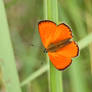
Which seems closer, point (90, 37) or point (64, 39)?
point (64, 39)

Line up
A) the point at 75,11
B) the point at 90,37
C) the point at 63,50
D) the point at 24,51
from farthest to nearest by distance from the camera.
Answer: the point at 24,51 → the point at 75,11 → the point at 90,37 → the point at 63,50

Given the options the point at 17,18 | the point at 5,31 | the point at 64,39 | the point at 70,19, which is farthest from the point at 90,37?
the point at 17,18

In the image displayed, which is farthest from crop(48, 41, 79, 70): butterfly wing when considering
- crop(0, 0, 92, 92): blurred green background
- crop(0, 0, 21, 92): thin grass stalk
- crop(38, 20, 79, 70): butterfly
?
crop(0, 0, 92, 92): blurred green background

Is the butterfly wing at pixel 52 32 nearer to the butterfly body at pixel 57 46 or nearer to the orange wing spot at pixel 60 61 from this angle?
the butterfly body at pixel 57 46

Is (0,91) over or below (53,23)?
below

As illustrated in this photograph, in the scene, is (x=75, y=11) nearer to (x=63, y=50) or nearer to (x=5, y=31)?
(x=63, y=50)

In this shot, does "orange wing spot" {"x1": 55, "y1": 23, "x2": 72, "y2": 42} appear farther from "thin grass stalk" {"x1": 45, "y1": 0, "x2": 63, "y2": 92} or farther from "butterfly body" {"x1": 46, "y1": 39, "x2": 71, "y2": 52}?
"thin grass stalk" {"x1": 45, "y1": 0, "x2": 63, "y2": 92}

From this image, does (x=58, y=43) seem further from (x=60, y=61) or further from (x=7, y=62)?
(x=7, y=62)

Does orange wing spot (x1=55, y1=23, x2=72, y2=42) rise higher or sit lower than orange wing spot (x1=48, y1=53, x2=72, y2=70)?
higher
